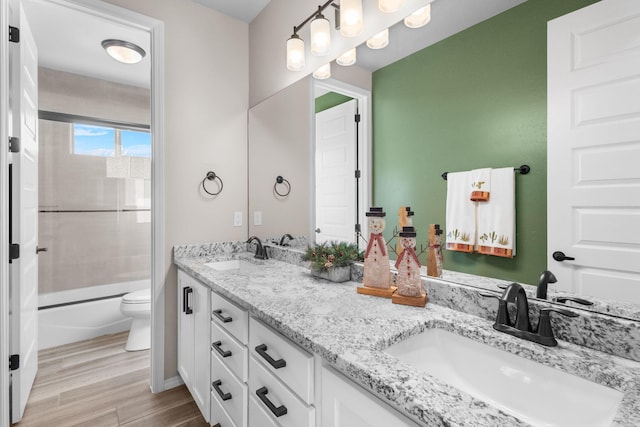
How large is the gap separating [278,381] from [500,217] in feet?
2.79

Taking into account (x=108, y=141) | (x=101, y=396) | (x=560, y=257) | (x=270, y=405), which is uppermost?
(x=108, y=141)

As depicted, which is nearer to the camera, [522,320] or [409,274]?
[522,320]

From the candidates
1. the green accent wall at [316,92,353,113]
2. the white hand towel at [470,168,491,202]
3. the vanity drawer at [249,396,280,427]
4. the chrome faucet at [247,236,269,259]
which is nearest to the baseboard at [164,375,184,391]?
the chrome faucet at [247,236,269,259]

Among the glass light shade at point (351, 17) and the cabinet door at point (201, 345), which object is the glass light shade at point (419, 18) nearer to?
the glass light shade at point (351, 17)

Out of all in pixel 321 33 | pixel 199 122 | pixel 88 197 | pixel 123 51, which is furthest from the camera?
pixel 88 197

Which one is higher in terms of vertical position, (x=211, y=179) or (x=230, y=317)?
(x=211, y=179)

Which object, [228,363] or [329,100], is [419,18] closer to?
[329,100]

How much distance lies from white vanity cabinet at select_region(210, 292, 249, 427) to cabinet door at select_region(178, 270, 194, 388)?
0.36 meters

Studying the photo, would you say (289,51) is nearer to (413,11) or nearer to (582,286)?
(413,11)

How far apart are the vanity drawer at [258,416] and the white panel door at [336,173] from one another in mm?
790

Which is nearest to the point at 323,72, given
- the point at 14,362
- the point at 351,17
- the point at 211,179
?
the point at 351,17

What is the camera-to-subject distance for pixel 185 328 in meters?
1.95

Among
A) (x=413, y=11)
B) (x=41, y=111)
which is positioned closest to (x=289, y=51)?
(x=413, y=11)

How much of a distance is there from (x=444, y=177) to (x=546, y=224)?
337 millimetres
